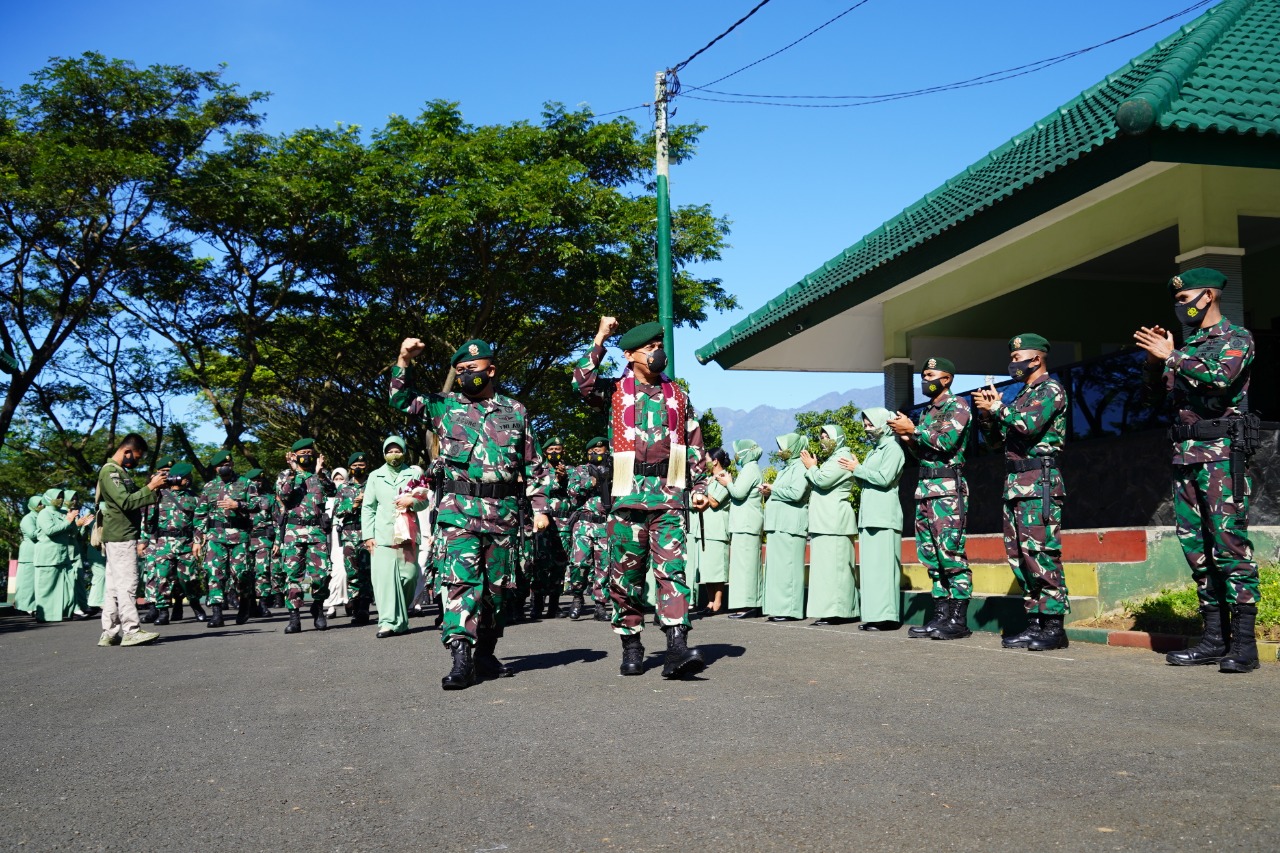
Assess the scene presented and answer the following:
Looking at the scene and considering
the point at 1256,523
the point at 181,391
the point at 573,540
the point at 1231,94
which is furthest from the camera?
the point at 181,391

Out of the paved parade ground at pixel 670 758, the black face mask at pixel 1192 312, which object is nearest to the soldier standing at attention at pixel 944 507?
the paved parade ground at pixel 670 758

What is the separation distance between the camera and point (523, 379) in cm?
2650

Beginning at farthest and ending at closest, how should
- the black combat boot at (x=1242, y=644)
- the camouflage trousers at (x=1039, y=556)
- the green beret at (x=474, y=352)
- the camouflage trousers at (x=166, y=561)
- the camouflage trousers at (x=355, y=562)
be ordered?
the camouflage trousers at (x=166, y=561), the camouflage trousers at (x=355, y=562), the camouflage trousers at (x=1039, y=556), the green beret at (x=474, y=352), the black combat boot at (x=1242, y=644)

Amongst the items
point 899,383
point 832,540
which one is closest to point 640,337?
point 832,540

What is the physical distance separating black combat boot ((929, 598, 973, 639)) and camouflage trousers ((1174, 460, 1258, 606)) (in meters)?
2.31

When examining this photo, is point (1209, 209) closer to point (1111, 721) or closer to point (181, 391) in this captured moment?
point (1111, 721)

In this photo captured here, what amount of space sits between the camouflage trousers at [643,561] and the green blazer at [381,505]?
464 cm

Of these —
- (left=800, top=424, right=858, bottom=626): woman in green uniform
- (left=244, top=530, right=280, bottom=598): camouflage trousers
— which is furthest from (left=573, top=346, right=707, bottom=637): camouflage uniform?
(left=244, top=530, right=280, bottom=598): camouflage trousers

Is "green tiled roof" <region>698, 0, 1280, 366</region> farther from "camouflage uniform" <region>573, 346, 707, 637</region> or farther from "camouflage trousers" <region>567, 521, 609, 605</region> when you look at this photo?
"camouflage trousers" <region>567, 521, 609, 605</region>

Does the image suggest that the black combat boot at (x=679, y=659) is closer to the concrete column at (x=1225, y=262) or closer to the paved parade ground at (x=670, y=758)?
the paved parade ground at (x=670, y=758)

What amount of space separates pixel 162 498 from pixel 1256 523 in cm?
1291

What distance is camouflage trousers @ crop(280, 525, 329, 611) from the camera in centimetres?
1236

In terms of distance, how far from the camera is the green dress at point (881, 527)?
33.0 ft

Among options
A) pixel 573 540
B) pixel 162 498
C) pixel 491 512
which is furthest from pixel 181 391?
pixel 491 512
